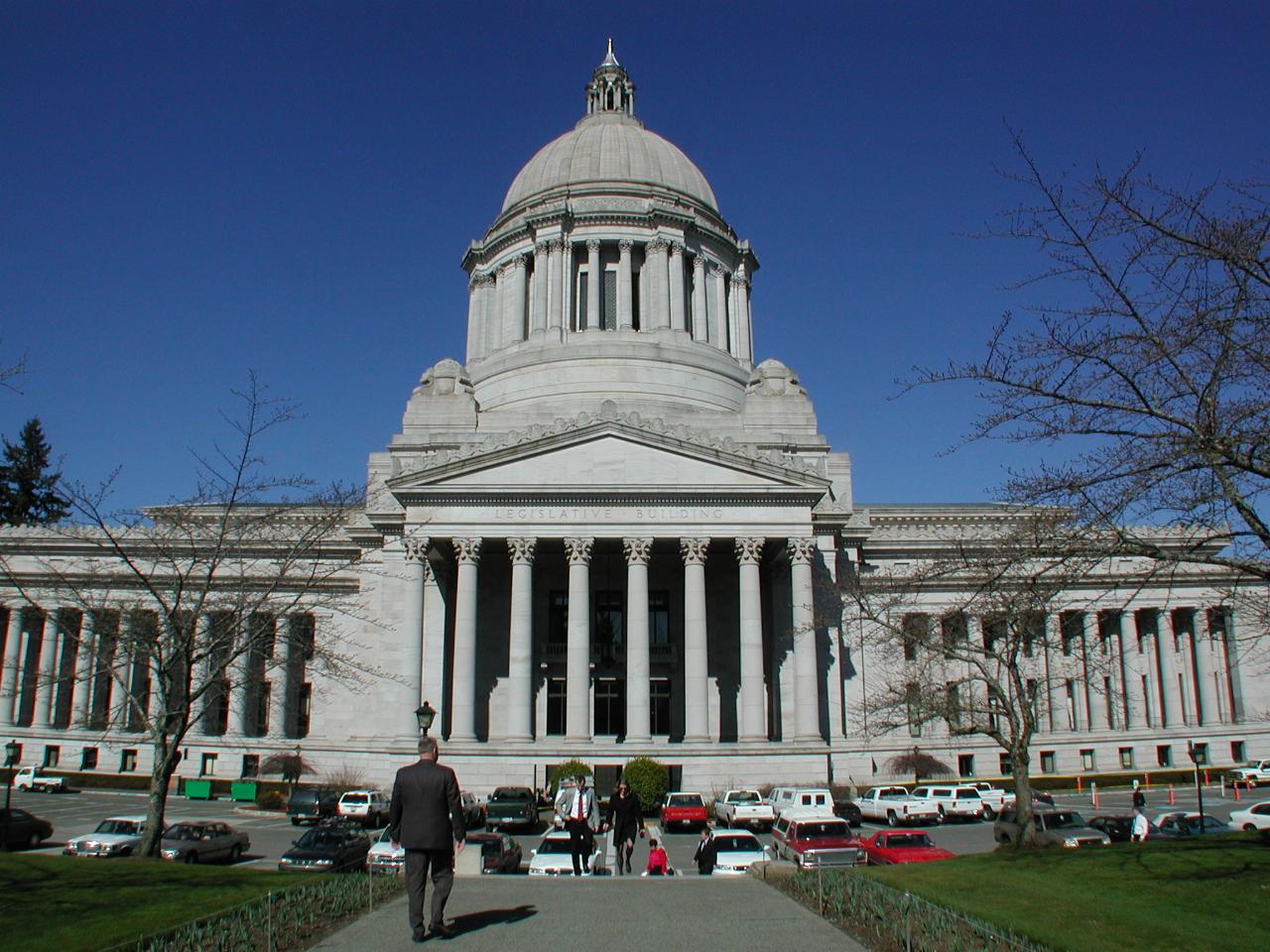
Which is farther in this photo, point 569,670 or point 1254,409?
point 569,670

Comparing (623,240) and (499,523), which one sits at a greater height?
(623,240)

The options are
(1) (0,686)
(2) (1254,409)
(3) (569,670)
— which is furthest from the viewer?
(1) (0,686)

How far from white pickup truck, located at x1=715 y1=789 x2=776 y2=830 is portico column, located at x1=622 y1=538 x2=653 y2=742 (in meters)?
7.89

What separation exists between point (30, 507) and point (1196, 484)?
3483 inches

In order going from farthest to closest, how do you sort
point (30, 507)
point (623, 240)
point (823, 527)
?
point (30, 507) → point (623, 240) → point (823, 527)

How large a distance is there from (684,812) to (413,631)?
15.9 m

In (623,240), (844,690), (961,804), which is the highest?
(623,240)

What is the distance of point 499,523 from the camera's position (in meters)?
47.4

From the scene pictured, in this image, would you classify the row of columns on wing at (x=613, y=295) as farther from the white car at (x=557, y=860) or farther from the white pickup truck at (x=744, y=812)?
the white car at (x=557, y=860)

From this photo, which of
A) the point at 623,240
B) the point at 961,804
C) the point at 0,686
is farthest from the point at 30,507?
the point at 961,804

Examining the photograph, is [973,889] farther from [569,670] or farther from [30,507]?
[30,507]

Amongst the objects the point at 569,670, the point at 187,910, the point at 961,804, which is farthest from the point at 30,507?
the point at 187,910

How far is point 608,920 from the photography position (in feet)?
46.7

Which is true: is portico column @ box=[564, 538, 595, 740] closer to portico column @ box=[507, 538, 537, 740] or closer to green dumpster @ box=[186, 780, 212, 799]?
portico column @ box=[507, 538, 537, 740]
